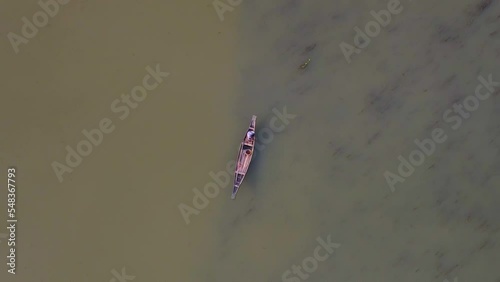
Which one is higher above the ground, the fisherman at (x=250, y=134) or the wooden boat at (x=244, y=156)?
the fisherman at (x=250, y=134)

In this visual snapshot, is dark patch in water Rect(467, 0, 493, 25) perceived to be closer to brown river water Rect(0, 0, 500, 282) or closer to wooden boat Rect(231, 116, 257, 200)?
brown river water Rect(0, 0, 500, 282)

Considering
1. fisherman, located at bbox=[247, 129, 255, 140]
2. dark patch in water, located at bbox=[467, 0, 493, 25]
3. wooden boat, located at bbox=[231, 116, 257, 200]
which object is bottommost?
dark patch in water, located at bbox=[467, 0, 493, 25]

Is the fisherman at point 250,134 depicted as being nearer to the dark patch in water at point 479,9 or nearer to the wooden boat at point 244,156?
the wooden boat at point 244,156

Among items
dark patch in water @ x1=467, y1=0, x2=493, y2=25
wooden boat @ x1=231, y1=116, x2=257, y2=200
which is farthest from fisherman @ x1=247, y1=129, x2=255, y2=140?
dark patch in water @ x1=467, y1=0, x2=493, y2=25

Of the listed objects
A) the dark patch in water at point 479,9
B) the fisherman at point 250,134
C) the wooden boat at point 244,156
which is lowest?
the dark patch in water at point 479,9

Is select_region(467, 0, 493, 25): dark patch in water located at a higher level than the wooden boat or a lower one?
lower

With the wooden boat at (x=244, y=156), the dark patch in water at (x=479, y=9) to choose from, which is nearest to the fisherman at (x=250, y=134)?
the wooden boat at (x=244, y=156)

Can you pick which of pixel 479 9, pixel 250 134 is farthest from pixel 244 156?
pixel 479 9

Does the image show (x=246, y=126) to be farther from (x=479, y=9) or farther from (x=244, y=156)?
(x=479, y=9)

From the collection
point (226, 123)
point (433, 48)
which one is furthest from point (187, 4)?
point (433, 48)
